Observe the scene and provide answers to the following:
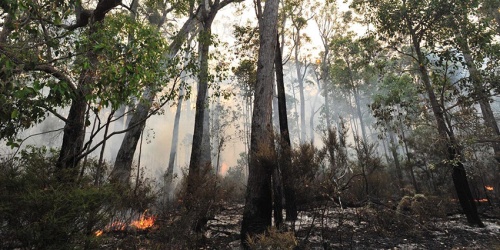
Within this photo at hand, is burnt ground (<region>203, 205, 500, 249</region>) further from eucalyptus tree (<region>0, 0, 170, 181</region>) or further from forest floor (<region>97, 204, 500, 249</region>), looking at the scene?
eucalyptus tree (<region>0, 0, 170, 181</region>)

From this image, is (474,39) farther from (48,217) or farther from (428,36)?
(48,217)

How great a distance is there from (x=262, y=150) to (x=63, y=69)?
4.01m

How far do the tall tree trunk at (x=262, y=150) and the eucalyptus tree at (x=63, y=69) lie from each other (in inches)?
108

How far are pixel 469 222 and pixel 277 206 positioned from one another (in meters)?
6.41

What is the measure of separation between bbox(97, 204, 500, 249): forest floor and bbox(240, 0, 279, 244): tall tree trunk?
0.70 meters

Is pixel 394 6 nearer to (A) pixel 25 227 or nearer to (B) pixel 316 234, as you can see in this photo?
(B) pixel 316 234

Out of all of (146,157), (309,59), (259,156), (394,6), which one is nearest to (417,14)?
(394,6)

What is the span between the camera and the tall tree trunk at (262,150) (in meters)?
5.51

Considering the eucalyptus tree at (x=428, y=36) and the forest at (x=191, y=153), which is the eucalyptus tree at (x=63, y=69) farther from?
the eucalyptus tree at (x=428, y=36)

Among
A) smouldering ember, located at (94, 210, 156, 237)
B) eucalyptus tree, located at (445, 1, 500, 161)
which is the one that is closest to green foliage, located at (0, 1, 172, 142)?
smouldering ember, located at (94, 210, 156, 237)

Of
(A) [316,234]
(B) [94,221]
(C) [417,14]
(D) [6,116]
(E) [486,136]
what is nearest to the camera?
(D) [6,116]

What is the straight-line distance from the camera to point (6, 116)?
2928mm

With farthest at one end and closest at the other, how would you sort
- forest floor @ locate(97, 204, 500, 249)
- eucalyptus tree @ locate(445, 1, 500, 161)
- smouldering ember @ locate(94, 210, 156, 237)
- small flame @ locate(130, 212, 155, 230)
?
eucalyptus tree @ locate(445, 1, 500, 161) < small flame @ locate(130, 212, 155, 230) < smouldering ember @ locate(94, 210, 156, 237) < forest floor @ locate(97, 204, 500, 249)

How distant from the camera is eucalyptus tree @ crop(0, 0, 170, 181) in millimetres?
2951
